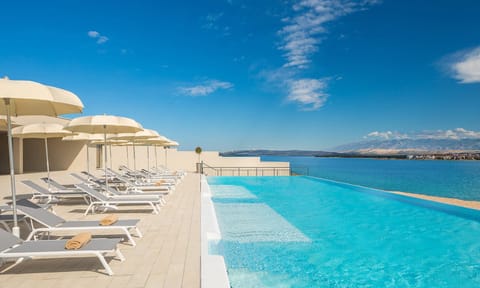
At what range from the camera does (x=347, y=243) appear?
6.15 m

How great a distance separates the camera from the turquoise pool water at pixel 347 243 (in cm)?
466

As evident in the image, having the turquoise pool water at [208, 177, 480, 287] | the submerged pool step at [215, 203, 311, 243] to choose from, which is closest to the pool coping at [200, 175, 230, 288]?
the turquoise pool water at [208, 177, 480, 287]

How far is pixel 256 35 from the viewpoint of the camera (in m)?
22.4

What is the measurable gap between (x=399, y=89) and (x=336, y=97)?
6741 millimetres

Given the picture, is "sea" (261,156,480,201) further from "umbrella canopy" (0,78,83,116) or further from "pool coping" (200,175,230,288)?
"umbrella canopy" (0,78,83,116)

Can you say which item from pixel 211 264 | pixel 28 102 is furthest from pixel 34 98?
pixel 211 264

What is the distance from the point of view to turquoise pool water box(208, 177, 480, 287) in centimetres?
466

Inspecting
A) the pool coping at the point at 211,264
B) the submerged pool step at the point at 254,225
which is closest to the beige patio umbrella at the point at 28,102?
the pool coping at the point at 211,264

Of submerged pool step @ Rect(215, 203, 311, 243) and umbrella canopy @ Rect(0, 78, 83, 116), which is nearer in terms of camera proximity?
umbrella canopy @ Rect(0, 78, 83, 116)

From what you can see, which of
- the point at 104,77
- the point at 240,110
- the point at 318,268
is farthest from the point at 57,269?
the point at 240,110

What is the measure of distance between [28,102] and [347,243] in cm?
613

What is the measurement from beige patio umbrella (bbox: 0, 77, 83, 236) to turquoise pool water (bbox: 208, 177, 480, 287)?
291 cm

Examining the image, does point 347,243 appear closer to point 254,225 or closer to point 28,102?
point 254,225

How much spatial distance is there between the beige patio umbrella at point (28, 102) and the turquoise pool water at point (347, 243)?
9.56ft
